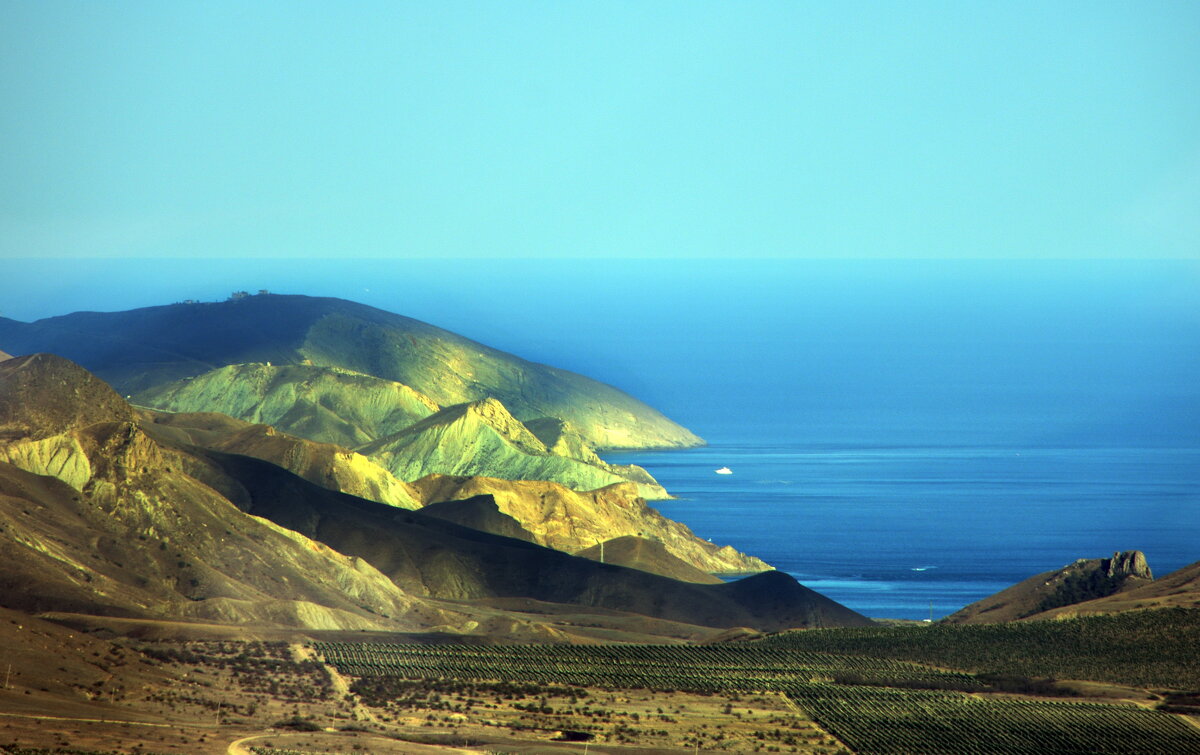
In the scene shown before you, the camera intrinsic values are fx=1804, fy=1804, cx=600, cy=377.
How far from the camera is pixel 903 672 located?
97.9m

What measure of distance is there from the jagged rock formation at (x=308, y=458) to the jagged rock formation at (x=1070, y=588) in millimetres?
57322

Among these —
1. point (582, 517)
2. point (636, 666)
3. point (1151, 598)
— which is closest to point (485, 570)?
point (582, 517)

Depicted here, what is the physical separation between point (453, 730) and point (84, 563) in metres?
33.6

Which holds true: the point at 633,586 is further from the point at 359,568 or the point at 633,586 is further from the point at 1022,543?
the point at 1022,543

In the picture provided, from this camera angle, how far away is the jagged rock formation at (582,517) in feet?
557

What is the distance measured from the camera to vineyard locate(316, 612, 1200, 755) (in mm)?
83000

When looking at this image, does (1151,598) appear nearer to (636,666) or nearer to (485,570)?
(636,666)

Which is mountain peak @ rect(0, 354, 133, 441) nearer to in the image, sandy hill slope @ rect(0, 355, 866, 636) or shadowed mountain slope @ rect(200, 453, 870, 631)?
sandy hill slope @ rect(0, 355, 866, 636)

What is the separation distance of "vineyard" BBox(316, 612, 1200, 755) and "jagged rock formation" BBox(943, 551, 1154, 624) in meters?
15.9

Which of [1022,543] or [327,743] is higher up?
[1022,543]

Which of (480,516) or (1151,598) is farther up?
(480,516)

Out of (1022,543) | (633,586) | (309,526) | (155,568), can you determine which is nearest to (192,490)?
(155,568)

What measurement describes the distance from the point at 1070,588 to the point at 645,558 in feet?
138

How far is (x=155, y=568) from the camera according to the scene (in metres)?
108
